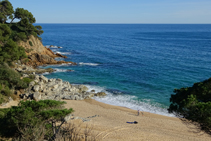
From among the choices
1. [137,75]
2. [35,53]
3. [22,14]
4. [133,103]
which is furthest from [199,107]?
[22,14]

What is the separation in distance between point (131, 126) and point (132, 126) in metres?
0.13

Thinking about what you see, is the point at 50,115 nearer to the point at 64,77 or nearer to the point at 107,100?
the point at 107,100

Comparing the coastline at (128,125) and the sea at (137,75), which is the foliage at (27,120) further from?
the sea at (137,75)

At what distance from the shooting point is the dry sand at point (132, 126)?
65.5ft

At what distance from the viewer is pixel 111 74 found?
45.2 meters

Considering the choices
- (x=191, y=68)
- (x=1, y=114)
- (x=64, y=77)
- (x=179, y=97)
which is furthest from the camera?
(x=191, y=68)

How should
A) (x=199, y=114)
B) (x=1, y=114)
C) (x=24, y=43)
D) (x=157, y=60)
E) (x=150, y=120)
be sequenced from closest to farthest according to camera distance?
(x=199, y=114)
(x=1, y=114)
(x=150, y=120)
(x=24, y=43)
(x=157, y=60)

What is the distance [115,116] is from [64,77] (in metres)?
21.1

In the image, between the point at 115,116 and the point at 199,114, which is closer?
the point at 199,114

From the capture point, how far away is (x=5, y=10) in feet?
161

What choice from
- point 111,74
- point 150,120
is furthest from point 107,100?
point 111,74

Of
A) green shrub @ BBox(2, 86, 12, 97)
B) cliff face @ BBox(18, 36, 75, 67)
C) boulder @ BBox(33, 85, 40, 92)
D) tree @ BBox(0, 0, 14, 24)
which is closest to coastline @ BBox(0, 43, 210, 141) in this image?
green shrub @ BBox(2, 86, 12, 97)

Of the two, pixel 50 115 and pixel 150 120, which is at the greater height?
pixel 50 115

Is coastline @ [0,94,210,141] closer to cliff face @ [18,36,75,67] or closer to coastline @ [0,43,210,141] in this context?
coastline @ [0,43,210,141]
